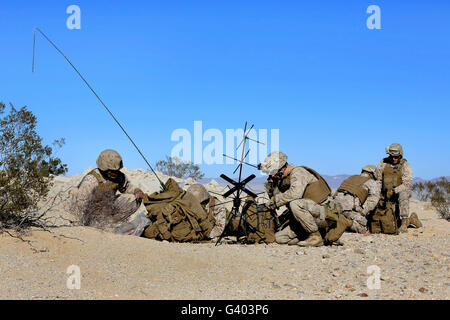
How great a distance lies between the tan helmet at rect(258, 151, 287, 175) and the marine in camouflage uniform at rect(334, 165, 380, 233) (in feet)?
8.61

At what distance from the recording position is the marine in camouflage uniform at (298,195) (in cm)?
846

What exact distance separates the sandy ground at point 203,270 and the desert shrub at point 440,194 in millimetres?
8629

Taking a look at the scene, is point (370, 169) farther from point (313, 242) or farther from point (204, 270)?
point (204, 270)

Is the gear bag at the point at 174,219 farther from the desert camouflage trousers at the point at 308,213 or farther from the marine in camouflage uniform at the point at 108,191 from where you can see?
the desert camouflage trousers at the point at 308,213

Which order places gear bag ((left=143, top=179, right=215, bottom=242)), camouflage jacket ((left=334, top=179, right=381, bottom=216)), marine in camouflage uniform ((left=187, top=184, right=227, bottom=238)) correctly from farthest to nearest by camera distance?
camouflage jacket ((left=334, top=179, right=381, bottom=216)) → marine in camouflage uniform ((left=187, top=184, right=227, bottom=238)) → gear bag ((left=143, top=179, right=215, bottom=242))

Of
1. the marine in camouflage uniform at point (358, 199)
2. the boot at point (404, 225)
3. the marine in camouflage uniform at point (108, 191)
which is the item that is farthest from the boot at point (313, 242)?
the boot at point (404, 225)

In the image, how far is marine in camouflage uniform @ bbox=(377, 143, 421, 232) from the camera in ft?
37.4

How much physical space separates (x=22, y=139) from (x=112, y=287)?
10.1 feet

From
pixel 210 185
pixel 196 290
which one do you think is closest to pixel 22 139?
pixel 196 290

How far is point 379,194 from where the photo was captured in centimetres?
1156

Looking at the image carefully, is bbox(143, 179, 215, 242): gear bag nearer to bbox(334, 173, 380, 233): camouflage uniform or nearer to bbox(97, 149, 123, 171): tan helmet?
bbox(97, 149, 123, 171): tan helmet

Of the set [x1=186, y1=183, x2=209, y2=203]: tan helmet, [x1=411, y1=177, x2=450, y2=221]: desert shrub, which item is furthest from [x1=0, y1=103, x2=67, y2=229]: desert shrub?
[x1=411, y1=177, x2=450, y2=221]: desert shrub
